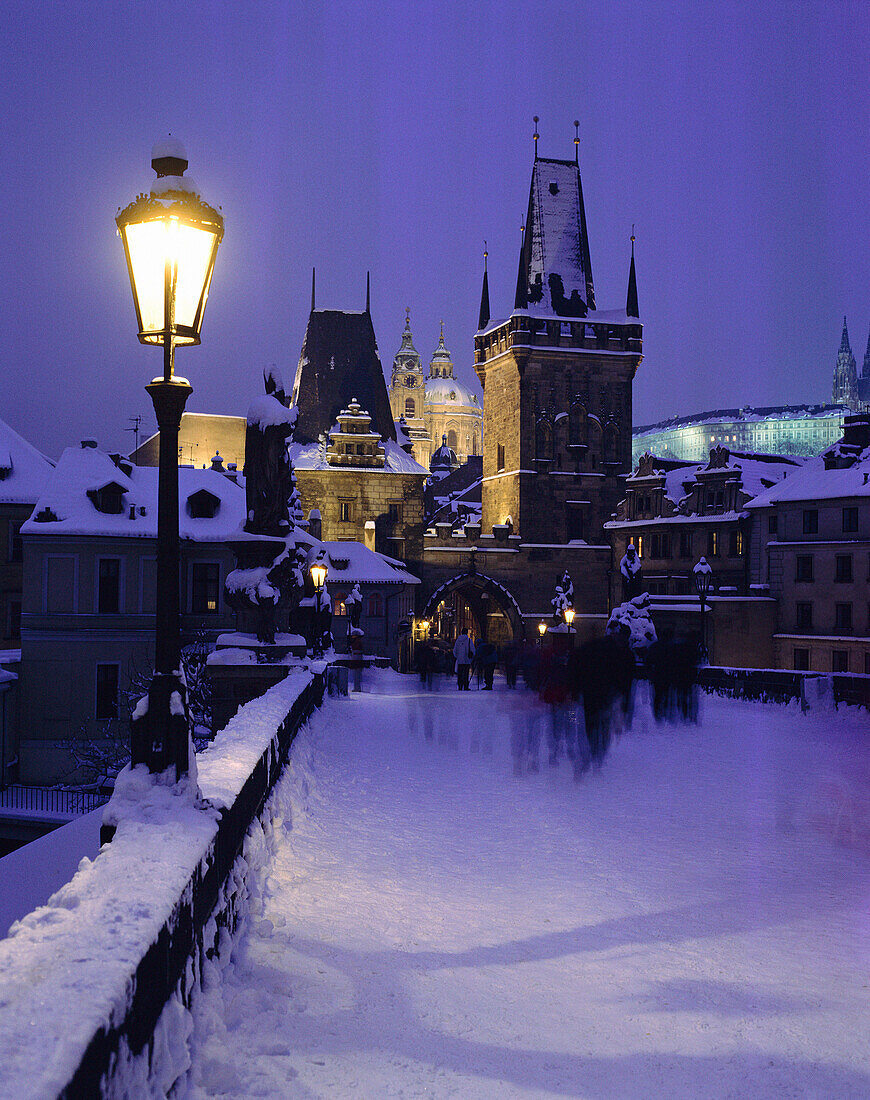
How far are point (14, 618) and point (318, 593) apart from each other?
16475 mm

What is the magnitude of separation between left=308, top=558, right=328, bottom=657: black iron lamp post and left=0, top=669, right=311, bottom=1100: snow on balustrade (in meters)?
19.4

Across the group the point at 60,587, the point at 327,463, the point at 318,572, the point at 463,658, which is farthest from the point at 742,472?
the point at 60,587

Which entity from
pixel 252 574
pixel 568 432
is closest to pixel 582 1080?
pixel 252 574

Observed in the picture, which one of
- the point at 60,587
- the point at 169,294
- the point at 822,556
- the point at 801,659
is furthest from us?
the point at 801,659

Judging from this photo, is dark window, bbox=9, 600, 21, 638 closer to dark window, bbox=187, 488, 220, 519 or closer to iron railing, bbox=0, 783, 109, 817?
iron railing, bbox=0, 783, 109, 817

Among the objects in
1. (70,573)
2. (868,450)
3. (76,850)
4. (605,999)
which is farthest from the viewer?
(868,450)

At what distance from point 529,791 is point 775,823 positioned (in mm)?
2316

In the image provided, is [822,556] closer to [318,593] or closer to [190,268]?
[318,593]

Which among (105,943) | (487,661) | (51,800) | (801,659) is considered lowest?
(51,800)

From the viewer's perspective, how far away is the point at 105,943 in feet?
10.4

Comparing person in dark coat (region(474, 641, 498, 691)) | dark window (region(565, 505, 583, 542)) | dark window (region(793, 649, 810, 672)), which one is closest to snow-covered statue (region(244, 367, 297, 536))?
person in dark coat (region(474, 641, 498, 691))

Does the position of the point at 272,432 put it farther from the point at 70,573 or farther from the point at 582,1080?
the point at 70,573

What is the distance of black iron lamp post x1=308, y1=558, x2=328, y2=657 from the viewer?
24925 millimetres

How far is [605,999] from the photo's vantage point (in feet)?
15.5
